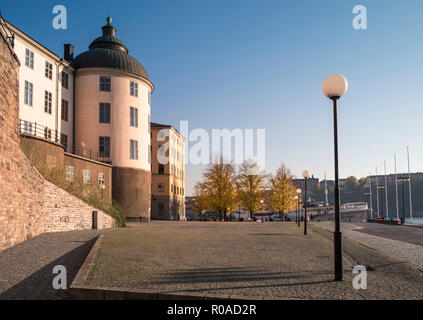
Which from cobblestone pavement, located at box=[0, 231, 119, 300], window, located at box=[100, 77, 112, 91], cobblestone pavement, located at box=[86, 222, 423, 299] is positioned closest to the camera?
cobblestone pavement, located at box=[86, 222, 423, 299]

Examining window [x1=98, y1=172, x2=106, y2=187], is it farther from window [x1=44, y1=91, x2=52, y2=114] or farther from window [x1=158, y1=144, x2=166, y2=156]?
window [x1=158, y1=144, x2=166, y2=156]

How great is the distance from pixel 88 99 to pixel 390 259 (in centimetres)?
3507

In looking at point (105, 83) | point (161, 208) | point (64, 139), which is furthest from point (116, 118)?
point (161, 208)

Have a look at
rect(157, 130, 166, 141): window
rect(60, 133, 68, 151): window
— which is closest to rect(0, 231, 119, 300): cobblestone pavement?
rect(60, 133, 68, 151): window

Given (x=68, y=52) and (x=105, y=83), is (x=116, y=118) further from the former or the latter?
(x=68, y=52)

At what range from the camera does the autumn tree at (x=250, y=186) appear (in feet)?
182

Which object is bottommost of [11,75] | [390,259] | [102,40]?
[390,259]

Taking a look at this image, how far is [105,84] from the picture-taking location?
132 feet

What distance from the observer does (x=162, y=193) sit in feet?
202

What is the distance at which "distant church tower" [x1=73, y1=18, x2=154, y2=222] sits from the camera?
3962cm

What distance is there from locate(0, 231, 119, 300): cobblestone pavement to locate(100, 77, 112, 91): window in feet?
89.9

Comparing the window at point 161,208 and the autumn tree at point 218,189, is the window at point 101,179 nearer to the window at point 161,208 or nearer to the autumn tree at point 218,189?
the autumn tree at point 218,189
